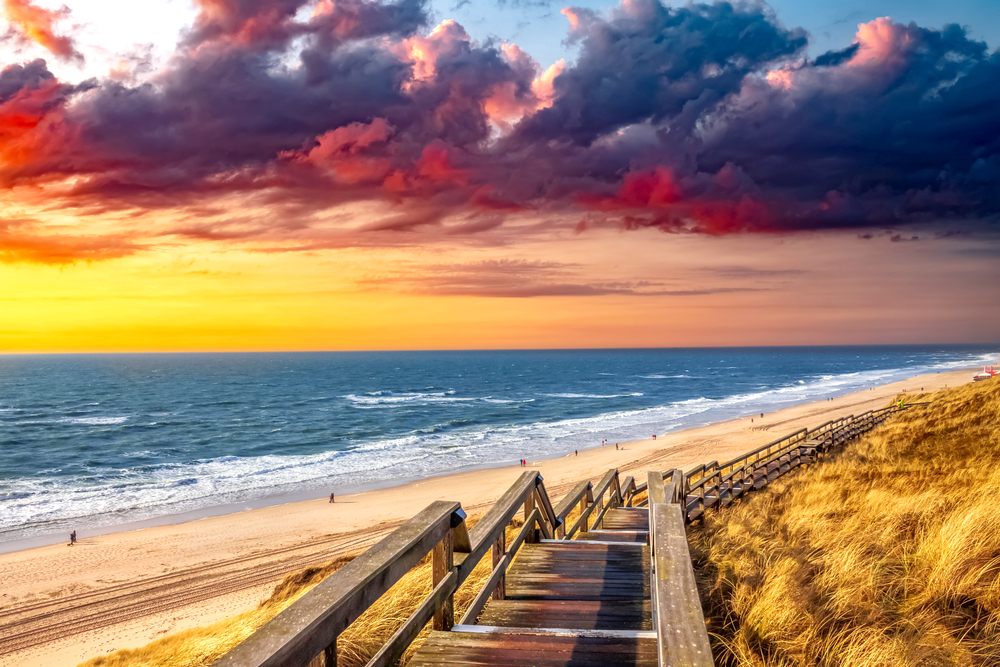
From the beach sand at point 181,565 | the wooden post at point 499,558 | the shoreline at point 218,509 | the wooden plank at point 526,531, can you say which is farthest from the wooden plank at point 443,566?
the shoreline at point 218,509

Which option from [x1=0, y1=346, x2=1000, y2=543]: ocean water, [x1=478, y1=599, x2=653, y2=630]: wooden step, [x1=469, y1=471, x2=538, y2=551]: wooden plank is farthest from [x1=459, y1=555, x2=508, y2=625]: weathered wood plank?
[x1=0, y1=346, x2=1000, y2=543]: ocean water

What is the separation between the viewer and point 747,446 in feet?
132

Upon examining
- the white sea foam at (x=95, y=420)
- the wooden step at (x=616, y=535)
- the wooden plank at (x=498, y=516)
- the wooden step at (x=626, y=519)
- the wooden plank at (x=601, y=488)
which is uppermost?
the wooden plank at (x=498, y=516)

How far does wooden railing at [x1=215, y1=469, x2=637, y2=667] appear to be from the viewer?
1889 millimetres

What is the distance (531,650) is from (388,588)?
4.17 ft

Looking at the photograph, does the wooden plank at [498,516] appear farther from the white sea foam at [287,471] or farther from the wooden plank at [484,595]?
the white sea foam at [287,471]

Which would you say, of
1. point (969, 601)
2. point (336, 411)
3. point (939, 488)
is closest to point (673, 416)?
point (336, 411)

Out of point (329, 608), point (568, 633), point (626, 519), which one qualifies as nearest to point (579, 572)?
point (568, 633)

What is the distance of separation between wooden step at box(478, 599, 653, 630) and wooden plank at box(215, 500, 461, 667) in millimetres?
1637

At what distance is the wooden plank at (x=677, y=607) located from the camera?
2000 mm

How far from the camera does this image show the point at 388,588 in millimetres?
2514

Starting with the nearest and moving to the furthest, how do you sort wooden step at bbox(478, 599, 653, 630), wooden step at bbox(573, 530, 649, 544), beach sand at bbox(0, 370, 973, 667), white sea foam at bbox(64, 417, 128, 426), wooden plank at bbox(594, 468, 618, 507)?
wooden step at bbox(478, 599, 653, 630) → wooden step at bbox(573, 530, 649, 544) → wooden plank at bbox(594, 468, 618, 507) → beach sand at bbox(0, 370, 973, 667) → white sea foam at bbox(64, 417, 128, 426)

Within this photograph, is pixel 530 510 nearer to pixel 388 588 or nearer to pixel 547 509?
pixel 547 509

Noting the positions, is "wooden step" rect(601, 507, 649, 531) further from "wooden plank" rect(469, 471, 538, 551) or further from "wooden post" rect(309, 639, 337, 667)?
"wooden post" rect(309, 639, 337, 667)
